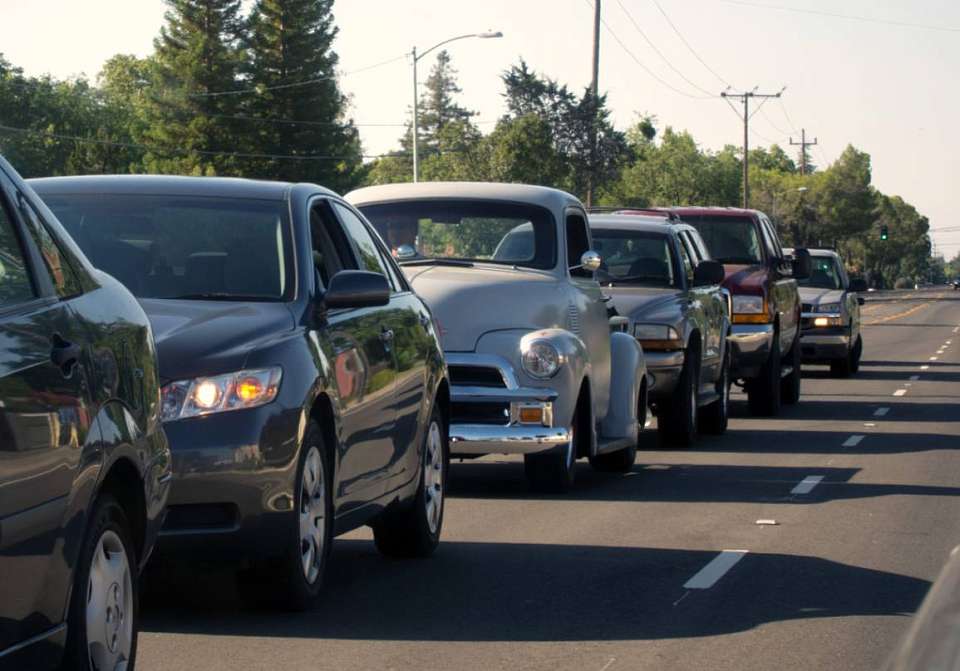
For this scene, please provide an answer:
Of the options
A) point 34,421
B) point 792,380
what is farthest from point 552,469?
point 792,380

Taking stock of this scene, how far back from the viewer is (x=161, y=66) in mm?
98438

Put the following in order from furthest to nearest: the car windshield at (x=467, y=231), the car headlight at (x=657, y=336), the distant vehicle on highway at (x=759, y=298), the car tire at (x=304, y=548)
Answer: the distant vehicle on highway at (x=759, y=298) < the car headlight at (x=657, y=336) < the car windshield at (x=467, y=231) < the car tire at (x=304, y=548)

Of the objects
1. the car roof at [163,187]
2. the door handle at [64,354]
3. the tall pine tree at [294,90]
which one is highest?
the tall pine tree at [294,90]

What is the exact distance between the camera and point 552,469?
12391mm

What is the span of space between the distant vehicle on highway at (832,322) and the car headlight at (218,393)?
21.3 metres

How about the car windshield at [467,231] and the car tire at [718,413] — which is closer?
the car windshield at [467,231]

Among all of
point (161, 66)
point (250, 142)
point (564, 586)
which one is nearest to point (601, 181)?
point (250, 142)

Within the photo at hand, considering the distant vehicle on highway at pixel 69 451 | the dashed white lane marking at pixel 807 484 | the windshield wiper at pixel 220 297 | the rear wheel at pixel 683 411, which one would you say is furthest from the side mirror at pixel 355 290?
the rear wheel at pixel 683 411

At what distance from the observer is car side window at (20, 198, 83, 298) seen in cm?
516

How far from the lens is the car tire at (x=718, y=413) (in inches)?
713

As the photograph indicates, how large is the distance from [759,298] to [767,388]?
3.24 feet

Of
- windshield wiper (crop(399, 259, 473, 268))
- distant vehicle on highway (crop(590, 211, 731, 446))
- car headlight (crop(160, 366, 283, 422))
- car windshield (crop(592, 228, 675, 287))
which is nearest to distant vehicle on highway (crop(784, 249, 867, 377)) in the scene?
distant vehicle on highway (crop(590, 211, 731, 446))

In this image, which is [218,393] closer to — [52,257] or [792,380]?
[52,257]

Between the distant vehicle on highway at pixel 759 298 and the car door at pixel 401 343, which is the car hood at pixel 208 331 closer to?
the car door at pixel 401 343
